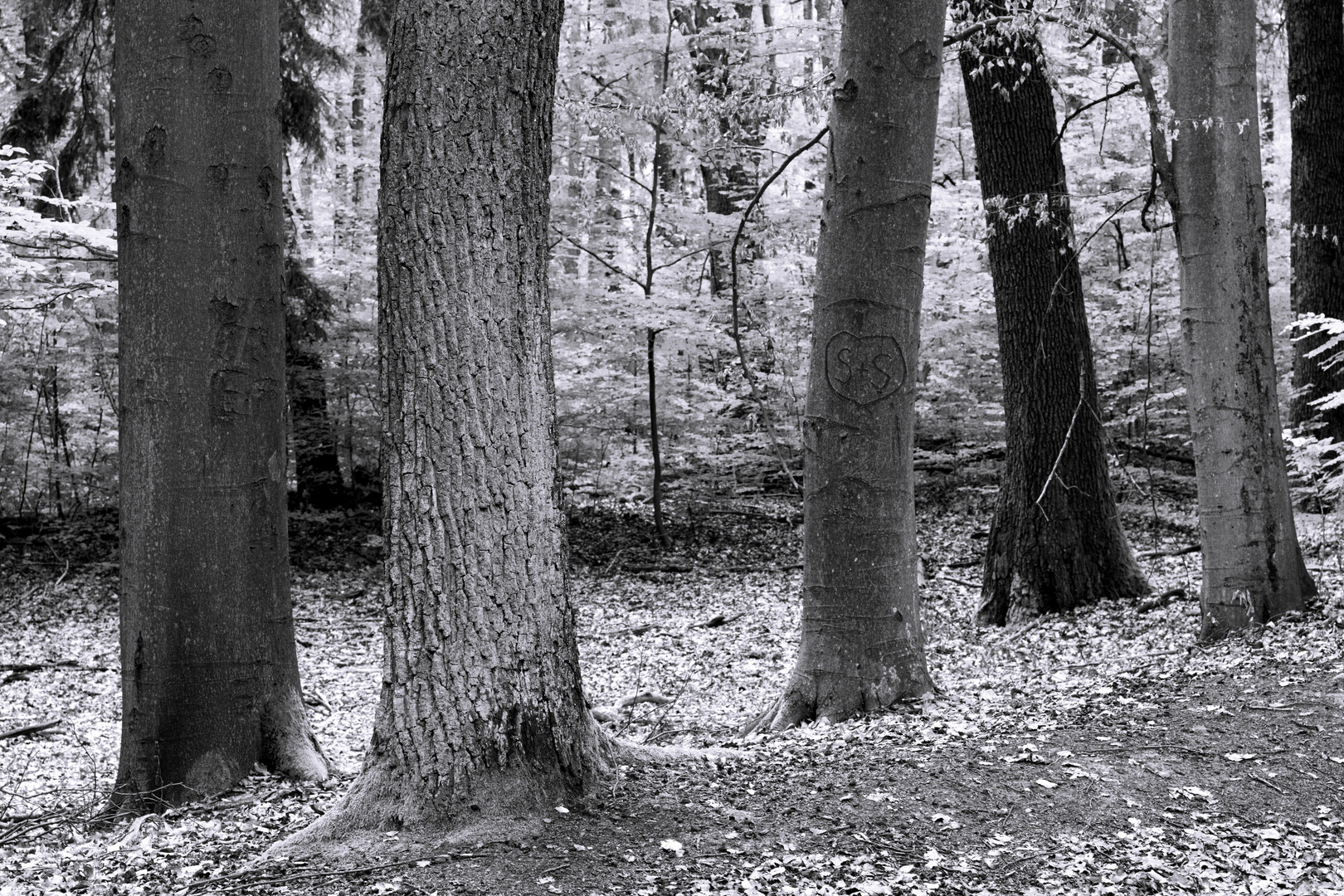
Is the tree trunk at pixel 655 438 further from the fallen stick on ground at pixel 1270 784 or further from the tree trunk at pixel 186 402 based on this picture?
the fallen stick on ground at pixel 1270 784

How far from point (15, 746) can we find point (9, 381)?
22.8ft

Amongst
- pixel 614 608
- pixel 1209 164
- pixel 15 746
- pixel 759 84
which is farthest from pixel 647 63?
pixel 15 746

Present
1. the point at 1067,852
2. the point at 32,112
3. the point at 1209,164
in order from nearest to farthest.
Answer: the point at 1067,852 < the point at 1209,164 < the point at 32,112

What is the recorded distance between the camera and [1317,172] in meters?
9.52

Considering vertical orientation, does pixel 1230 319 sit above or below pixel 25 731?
above

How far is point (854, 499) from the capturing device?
204 inches

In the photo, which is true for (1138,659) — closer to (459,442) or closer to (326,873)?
(459,442)

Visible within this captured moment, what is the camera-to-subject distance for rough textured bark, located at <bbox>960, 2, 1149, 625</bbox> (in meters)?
8.11

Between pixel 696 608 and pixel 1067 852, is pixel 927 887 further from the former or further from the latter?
pixel 696 608

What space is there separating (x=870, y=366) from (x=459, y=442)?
8.22ft

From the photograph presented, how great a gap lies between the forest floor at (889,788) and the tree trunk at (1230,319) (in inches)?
13.5

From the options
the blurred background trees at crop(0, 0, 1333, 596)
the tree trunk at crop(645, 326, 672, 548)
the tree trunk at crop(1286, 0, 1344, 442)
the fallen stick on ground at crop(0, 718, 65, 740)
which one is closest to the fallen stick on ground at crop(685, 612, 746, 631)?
the blurred background trees at crop(0, 0, 1333, 596)

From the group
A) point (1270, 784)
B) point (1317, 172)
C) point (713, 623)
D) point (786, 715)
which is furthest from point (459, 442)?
point (1317, 172)

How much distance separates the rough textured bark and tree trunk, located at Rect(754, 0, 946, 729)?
3.24 meters
